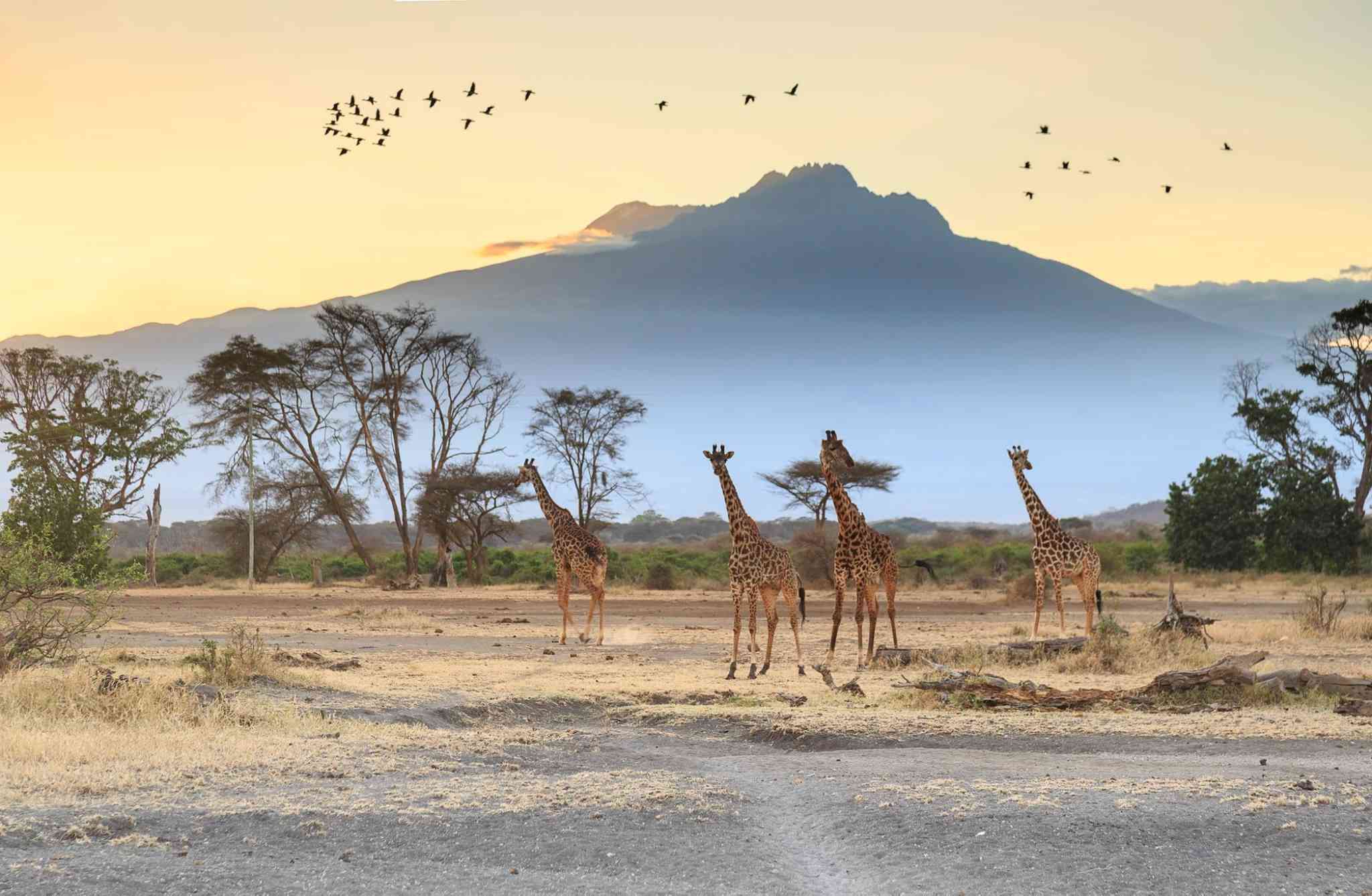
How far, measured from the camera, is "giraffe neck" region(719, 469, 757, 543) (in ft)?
61.0

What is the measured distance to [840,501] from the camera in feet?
64.0

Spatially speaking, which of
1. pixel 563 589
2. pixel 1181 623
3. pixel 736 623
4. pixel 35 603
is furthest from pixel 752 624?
pixel 35 603

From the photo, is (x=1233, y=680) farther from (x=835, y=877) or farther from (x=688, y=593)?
(x=688, y=593)

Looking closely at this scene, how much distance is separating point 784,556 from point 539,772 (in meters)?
7.54

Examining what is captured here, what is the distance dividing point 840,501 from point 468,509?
1485 inches

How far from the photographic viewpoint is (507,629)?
2875 centimetres

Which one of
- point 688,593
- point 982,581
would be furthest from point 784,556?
point 982,581

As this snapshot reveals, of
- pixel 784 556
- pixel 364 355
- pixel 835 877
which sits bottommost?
pixel 835 877

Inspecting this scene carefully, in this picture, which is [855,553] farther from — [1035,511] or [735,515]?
[1035,511]

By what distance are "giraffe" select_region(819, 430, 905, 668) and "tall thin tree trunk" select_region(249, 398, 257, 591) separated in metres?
37.6

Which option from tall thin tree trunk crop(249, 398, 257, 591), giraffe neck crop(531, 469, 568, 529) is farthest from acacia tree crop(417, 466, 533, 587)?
giraffe neck crop(531, 469, 568, 529)

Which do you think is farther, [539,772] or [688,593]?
[688,593]

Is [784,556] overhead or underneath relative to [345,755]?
overhead

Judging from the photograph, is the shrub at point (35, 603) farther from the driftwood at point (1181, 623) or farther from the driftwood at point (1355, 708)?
the driftwood at point (1181, 623)
